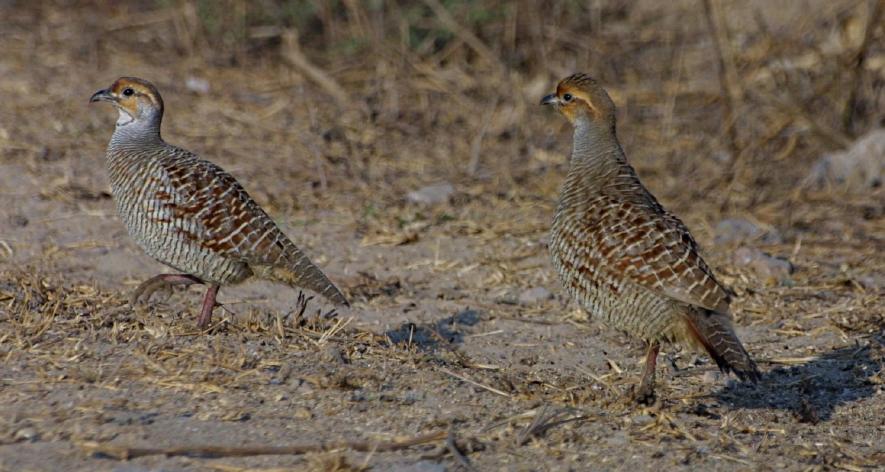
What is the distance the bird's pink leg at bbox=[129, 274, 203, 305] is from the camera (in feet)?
20.5

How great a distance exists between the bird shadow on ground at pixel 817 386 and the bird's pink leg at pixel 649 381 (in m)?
0.56

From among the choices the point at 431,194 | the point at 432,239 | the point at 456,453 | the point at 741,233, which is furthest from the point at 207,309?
the point at 741,233

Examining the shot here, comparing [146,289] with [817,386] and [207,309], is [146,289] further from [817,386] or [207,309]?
[817,386]

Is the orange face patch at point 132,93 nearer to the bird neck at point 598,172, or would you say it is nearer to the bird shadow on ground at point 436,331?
the bird shadow on ground at point 436,331

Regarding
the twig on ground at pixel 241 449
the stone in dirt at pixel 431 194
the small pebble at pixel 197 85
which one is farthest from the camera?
the small pebble at pixel 197 85

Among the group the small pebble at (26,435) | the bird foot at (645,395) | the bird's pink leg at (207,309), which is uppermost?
the bird's pink leg at (207,309)

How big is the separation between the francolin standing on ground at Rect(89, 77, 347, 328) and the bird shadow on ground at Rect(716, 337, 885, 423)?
2.13 m

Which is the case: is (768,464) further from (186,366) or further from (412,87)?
(412,87)

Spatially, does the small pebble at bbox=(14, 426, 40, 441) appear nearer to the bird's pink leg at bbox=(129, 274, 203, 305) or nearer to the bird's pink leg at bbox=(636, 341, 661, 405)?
the bird's pink leg at bbox=(129, 274, 203, 305)

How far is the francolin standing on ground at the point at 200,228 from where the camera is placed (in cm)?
611

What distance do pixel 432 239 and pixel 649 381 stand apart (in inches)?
124

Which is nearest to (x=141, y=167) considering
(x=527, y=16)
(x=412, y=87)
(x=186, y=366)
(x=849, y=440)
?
(x=186, y=366)

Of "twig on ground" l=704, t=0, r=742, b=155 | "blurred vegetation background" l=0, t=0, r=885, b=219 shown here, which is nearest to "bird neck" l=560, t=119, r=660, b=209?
"blurred vegetation background" l=0, t=0, r=885, b=219

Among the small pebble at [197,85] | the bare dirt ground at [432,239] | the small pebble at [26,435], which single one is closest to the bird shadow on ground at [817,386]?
the bare dirt ground at [432,239]
